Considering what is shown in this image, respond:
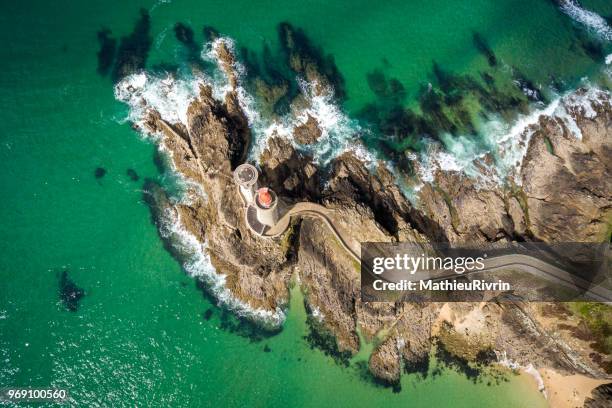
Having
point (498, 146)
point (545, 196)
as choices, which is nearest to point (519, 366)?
point (545, 196)

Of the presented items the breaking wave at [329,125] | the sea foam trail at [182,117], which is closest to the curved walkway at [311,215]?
the breaking wave at [329,125]

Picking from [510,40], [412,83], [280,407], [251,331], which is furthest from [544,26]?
[280,407]

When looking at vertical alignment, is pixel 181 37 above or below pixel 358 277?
above

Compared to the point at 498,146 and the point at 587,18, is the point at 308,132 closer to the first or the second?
the point at 498,146

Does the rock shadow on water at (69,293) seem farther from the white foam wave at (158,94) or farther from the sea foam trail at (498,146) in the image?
the sea foam trail at (498,146)

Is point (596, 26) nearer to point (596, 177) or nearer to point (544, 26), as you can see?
point (544, 26)

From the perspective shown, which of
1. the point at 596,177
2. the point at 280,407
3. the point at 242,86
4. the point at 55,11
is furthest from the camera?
the point at 55,11

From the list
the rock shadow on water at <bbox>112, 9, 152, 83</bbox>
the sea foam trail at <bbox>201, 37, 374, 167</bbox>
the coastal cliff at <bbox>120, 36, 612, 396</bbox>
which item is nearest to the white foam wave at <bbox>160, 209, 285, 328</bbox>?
the coastal cliff at <bbox>120, 36, 612, 396</bbox>

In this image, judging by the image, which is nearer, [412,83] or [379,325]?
[379,325]
